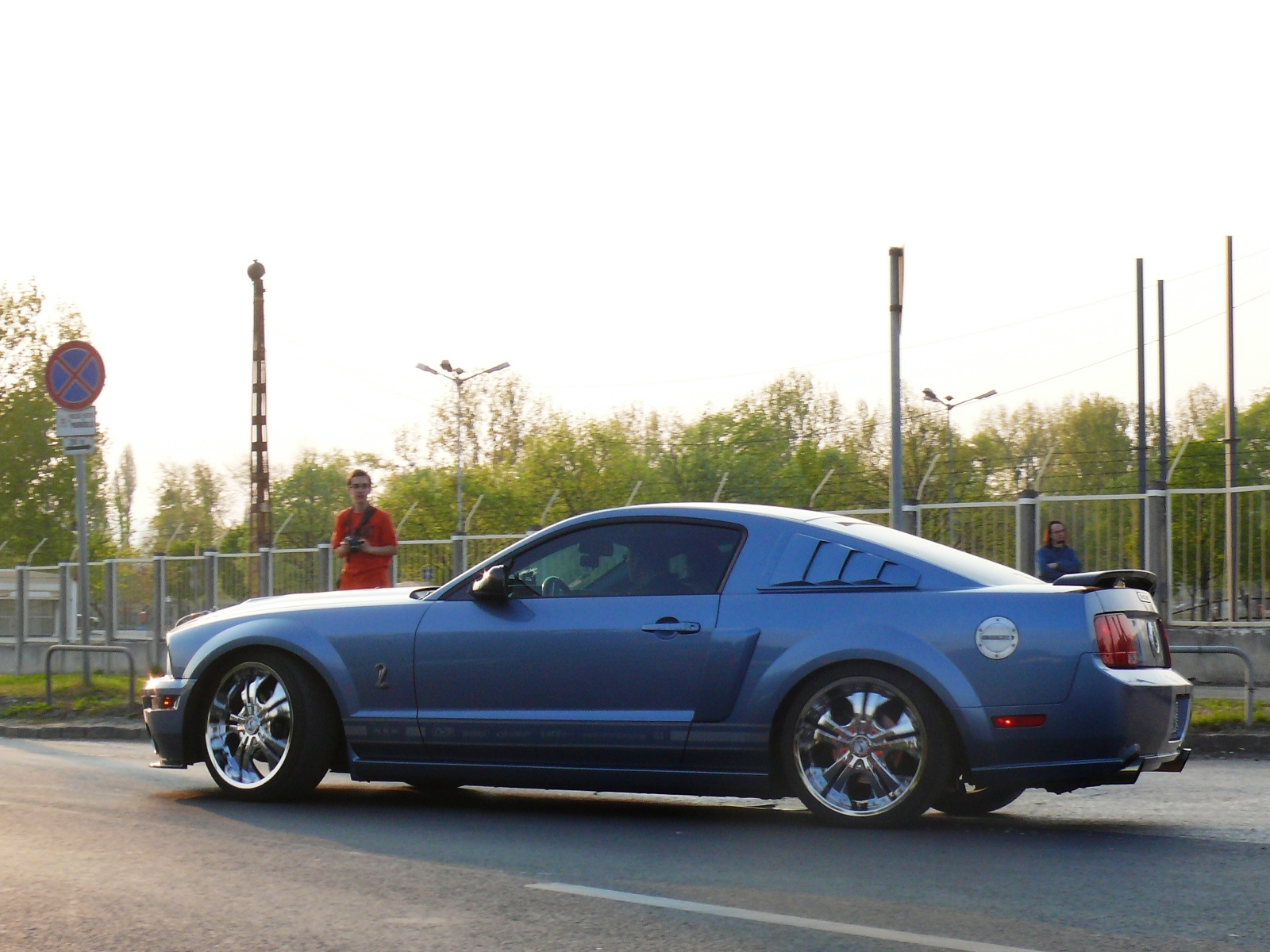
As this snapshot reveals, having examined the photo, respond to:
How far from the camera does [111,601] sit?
25859 millimetres

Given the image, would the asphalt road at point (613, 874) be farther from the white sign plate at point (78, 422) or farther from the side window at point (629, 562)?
the white sign plate at point (78, 422)

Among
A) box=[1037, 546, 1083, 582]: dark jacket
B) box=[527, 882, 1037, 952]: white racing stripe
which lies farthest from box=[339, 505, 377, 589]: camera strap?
box=[527, 882, 1037, 952]: white racing stripe

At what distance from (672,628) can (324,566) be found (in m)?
15.7

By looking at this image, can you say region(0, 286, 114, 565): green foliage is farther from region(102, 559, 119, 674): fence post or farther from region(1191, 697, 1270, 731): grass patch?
region(1191, 697, 1270, 731): grass patch

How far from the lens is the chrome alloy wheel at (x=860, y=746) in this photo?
21.4 feet

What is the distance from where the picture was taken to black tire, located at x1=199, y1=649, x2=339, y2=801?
24.9ft

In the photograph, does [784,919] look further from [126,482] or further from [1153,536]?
[126,482]

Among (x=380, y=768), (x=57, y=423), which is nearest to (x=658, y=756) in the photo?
(x=380, y=768)

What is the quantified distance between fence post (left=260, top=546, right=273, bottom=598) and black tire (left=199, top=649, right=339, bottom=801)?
15177 millimetres

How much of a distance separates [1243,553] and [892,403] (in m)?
5.40

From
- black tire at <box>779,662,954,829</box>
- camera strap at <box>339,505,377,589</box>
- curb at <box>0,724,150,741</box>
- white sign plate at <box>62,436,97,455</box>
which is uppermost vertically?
white sign plate at <box>62,436,97,455</box>

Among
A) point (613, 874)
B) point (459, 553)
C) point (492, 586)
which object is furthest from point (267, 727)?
point (459, 553)

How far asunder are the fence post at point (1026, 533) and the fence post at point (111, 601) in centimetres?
1503

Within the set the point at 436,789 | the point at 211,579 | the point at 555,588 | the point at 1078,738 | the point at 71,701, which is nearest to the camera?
the point at 1078,738
